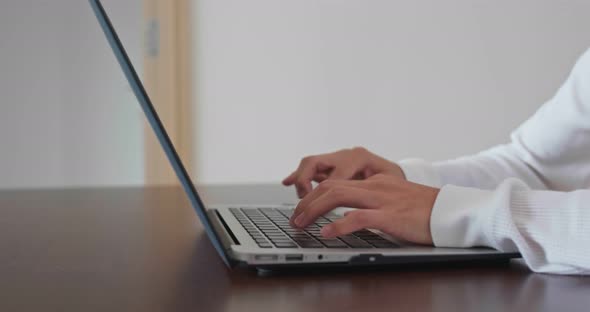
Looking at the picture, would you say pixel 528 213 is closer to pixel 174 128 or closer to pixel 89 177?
pixel 174 128

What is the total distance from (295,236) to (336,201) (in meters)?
0.05

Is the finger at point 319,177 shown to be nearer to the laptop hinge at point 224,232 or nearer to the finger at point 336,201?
the laptop hinge at point 224,232

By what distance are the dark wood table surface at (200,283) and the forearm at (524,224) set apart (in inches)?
0.7

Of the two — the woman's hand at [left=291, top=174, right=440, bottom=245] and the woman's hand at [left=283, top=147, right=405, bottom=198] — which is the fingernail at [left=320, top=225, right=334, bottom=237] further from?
the woman's hand at [left=283, top=147, right=405, bottom=198]

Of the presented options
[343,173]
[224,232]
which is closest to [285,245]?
[224,232]

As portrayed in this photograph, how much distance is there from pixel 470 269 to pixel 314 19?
1941mm

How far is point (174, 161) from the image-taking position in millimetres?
492

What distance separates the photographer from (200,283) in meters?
0.47

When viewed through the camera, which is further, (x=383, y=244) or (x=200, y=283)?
(x=383, y=244)

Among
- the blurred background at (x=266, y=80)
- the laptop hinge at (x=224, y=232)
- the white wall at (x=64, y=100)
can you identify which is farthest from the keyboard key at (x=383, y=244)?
the white wall at (x=64, y=100)

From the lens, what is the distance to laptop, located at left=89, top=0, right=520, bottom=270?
1.61 feet

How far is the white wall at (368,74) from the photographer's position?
6.93 ft

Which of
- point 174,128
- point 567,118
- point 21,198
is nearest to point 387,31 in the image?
point 174,128

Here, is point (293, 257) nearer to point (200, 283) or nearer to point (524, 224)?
point (200, 283)
